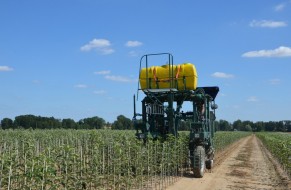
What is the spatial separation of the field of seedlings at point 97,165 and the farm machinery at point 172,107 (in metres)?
0.70

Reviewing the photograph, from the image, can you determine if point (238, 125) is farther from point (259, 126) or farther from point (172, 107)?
point (172, 107)

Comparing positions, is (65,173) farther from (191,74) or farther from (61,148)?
(191,74)

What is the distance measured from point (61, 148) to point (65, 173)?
0.56 metres

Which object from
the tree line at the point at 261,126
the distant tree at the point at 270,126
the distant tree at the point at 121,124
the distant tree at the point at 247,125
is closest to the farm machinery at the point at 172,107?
the distant tree at the point at 121,124

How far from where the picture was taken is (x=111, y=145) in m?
11.7

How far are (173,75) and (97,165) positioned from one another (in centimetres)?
599

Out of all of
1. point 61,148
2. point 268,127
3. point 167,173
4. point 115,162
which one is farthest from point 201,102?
point 268,127

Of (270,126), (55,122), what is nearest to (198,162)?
(55,122)

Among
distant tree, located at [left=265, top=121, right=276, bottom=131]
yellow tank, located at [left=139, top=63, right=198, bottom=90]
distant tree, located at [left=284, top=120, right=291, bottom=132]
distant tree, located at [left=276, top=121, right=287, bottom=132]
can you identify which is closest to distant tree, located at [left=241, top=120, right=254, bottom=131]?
distant tree, located at [left=265, top=121, right=276, bottom=131]

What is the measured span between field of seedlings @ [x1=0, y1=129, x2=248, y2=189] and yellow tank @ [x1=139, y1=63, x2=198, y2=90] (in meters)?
2.06

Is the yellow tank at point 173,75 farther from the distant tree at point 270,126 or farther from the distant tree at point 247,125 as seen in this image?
the distant tree at point 247,125

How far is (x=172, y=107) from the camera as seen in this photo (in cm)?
1517

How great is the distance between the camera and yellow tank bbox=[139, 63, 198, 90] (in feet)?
48.3

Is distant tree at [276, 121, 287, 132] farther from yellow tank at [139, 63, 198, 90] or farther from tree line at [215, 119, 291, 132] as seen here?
yellow tank at [139, 63, 198, 90]
